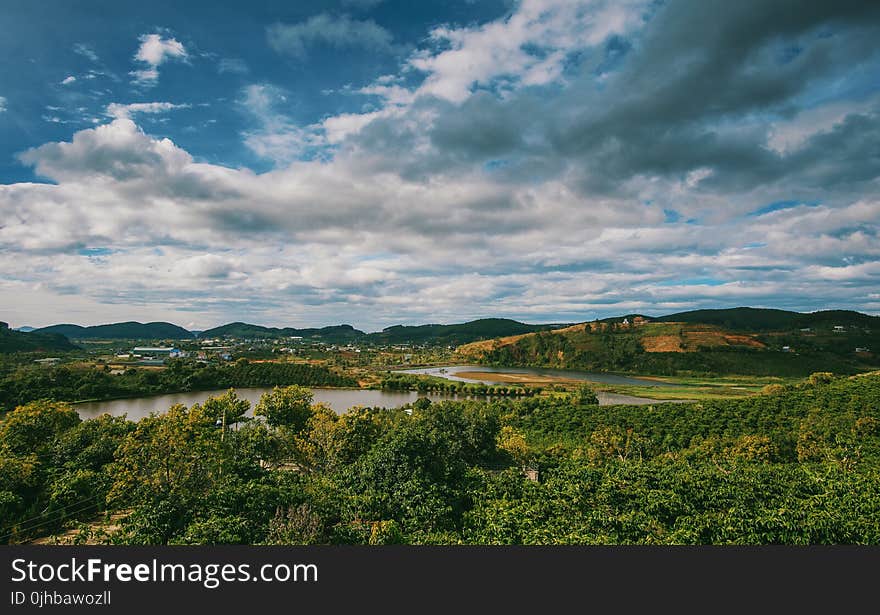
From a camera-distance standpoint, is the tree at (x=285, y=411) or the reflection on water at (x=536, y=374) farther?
the reflection on water at (x=536, y=374)

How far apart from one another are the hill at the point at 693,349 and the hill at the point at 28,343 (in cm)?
14726

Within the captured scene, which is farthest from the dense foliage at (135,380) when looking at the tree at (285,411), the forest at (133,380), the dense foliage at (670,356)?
the dense foliage at (670,356)

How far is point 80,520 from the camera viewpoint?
62.9 ft

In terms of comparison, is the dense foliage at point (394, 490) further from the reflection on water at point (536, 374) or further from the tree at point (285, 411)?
the reflection on water at point (536, 374)

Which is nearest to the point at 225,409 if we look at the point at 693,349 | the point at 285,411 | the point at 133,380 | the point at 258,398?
the point at 285,411

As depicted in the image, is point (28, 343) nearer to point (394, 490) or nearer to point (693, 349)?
point (394, 490)

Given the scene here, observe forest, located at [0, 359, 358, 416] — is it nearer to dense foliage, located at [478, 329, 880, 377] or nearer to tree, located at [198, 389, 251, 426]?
tree, located at [198, 389, 251, 426]

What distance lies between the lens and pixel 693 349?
455 ft

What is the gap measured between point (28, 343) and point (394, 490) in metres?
187

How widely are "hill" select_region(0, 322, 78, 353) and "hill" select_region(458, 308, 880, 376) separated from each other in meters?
147

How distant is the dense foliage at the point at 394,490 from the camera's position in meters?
15.2

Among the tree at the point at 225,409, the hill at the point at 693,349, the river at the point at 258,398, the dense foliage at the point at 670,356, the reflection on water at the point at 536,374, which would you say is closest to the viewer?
the tree at the point at 225,409

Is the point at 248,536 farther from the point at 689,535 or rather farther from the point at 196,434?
the point at 689,535

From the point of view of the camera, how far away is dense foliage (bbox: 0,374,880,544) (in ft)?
49.8
